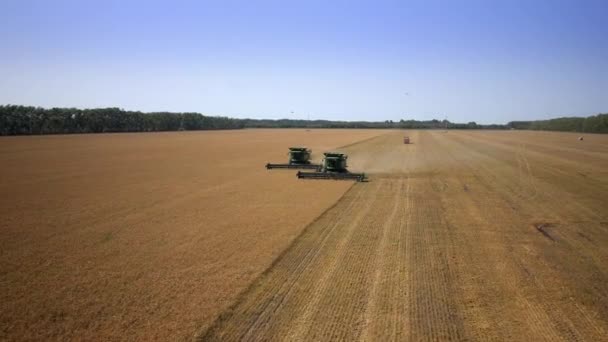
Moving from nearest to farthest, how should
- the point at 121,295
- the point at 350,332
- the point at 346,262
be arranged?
1. the point at 350,332
2. the point at 121,295
3. the point at 346,262

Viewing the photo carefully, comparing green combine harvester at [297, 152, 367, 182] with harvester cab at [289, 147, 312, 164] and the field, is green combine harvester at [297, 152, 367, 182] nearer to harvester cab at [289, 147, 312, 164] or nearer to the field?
harvester cab at [289, 147, 312, 164]

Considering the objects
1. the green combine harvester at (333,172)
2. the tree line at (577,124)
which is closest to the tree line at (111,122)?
the tree line at (577,124)

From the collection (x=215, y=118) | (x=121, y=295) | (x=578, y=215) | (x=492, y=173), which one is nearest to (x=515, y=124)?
(x=215, y=118)

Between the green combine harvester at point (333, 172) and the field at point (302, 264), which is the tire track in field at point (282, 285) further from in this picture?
the green combine harvester at point (333, 172)

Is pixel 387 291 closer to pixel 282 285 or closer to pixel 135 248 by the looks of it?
pixel 282 285

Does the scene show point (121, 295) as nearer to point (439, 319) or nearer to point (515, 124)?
point (439, 319)

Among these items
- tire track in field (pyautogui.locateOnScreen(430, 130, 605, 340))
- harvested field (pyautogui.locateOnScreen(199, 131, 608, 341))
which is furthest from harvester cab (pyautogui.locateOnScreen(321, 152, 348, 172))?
tire track in field (pyautogui.locateOnScreen(430, 130, 605, 340))
